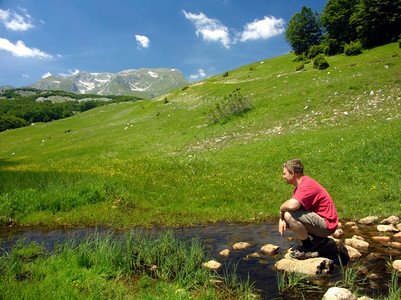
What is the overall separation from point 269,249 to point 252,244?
86cm

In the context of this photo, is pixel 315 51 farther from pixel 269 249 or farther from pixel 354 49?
pixel 269 249

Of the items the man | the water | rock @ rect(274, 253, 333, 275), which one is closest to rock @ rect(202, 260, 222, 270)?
the water

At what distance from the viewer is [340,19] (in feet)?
177

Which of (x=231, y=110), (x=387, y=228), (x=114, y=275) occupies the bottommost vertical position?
(x=387, y=228)

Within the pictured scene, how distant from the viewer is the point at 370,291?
5500mm

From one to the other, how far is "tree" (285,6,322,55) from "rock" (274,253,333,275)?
229ft

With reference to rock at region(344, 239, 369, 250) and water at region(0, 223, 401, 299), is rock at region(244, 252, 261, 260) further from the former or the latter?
rock at region(344, 239, 369, 250)

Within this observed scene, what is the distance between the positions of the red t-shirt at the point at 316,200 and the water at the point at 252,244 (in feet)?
4.02

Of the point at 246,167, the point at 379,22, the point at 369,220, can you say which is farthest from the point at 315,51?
the point at 369,220

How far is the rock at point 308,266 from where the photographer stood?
6253 mm

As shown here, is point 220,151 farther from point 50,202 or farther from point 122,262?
point 122,262

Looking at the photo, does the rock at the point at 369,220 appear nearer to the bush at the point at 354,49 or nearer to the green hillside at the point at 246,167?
the green hillside at the point at 246,167

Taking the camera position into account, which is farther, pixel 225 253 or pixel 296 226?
pixel 225 253

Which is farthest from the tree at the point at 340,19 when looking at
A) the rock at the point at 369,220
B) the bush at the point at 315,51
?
the rock at the point at 369,220
